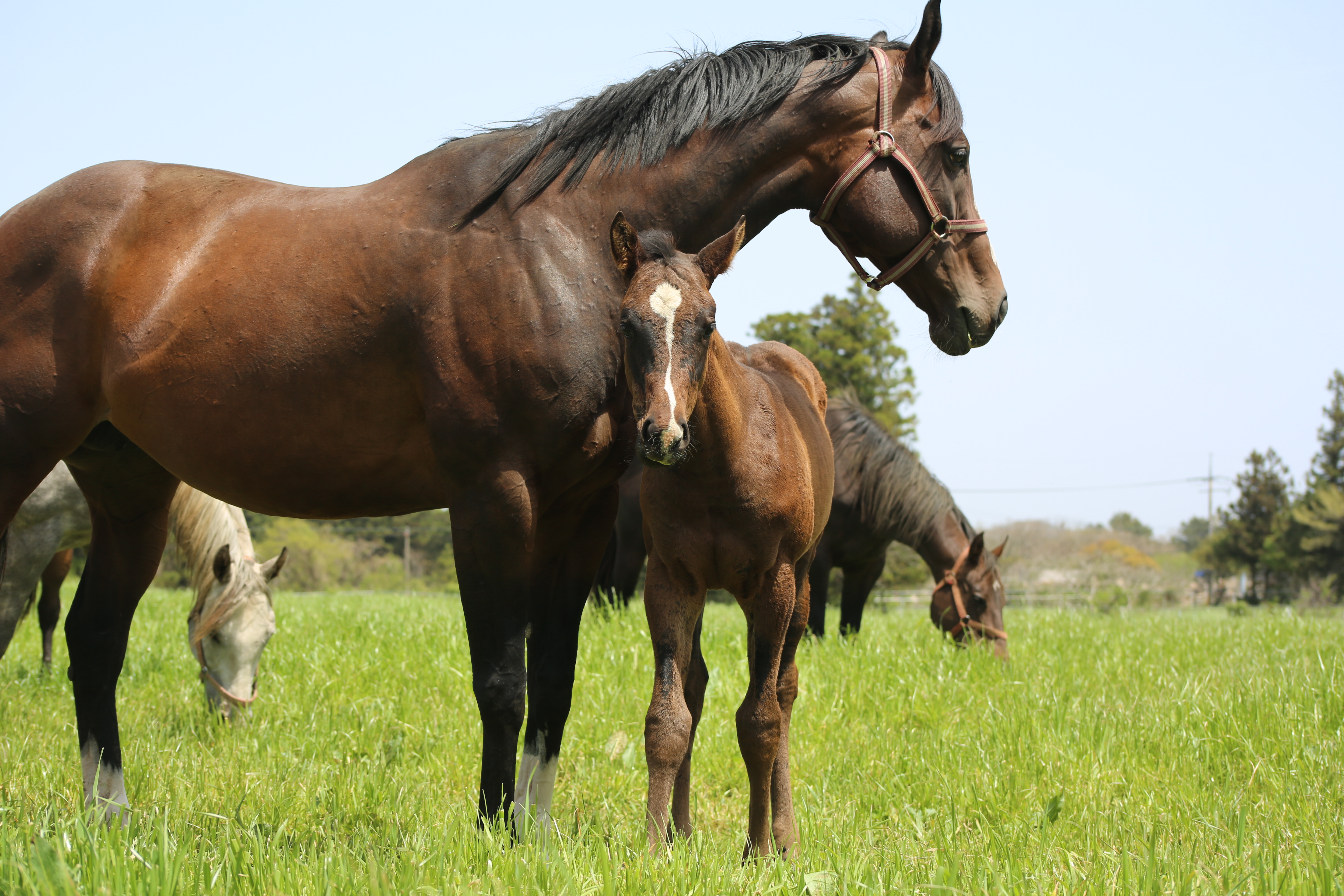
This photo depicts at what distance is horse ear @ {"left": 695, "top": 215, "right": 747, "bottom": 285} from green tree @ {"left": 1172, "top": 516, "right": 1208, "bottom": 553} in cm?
7721

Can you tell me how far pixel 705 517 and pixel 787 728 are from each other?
1010 millimetres

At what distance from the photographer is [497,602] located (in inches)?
109

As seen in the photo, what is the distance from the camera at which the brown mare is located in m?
2.75

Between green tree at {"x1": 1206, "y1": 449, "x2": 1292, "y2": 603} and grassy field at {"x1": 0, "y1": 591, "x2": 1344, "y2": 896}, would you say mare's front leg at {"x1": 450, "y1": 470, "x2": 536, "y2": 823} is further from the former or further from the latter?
green tree at {"x1": 1206, "y1": 449, "x2": 1292, "y2": 603}

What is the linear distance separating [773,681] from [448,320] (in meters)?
1.51

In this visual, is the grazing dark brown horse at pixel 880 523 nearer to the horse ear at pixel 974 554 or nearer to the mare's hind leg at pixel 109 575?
the horse ear at pixel 974 554

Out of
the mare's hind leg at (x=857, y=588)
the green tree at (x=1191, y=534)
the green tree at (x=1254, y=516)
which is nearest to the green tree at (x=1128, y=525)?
the green tree at (x=1191, y=534)

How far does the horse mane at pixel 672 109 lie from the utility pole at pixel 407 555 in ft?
122

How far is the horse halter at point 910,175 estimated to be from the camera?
3.00 meters

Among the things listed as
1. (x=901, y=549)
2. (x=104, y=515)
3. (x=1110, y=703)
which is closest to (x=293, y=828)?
(x=104, y=515)

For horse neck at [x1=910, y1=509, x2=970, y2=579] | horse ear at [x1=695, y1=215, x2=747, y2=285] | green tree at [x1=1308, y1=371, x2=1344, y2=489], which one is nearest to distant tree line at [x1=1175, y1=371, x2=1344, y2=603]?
green tree at [x1=1308, y1=371, x2=1344, y2=489]

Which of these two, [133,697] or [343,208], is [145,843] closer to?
[343,208]

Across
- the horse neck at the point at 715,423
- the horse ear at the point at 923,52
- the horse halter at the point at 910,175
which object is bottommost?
the horse neck at the point at 715,423

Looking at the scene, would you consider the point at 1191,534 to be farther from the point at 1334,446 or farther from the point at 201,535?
the point at 201,535
